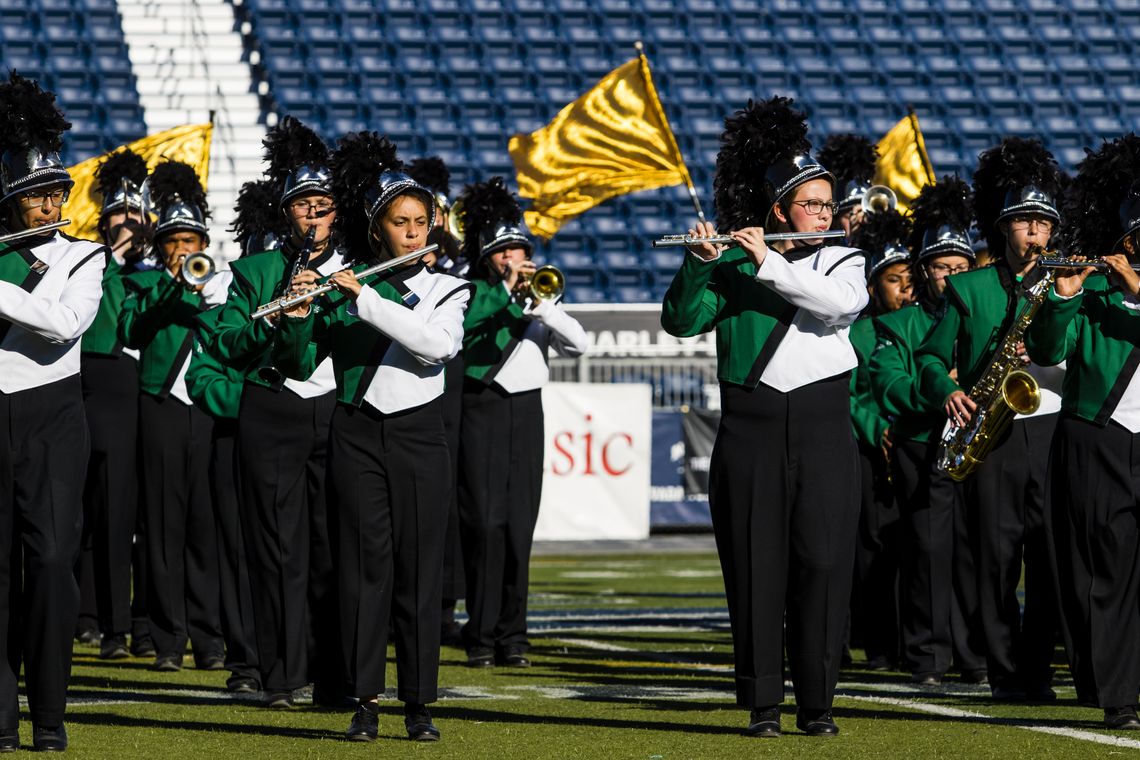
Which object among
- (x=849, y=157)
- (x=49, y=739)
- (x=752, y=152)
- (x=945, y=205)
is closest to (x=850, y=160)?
(x=849, y=157)

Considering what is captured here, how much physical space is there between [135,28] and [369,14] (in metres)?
3.97

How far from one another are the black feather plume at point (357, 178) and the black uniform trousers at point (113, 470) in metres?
2.78

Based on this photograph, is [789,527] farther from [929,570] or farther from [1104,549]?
[929,570]

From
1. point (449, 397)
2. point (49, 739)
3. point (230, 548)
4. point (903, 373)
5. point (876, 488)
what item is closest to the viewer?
point (49, 739)

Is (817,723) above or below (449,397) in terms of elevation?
below

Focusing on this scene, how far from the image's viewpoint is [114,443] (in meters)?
8.87

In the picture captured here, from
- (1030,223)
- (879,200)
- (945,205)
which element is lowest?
(1030,223)

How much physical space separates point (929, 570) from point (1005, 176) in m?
1.89

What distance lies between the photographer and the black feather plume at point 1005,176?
725 cm

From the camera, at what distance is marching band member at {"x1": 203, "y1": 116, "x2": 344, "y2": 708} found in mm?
6875

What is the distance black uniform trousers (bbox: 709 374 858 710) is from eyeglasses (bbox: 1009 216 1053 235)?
139 cm

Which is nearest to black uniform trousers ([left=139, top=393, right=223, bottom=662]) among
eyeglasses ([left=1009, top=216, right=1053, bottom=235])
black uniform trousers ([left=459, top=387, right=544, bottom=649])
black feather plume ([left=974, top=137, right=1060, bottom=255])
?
black uniform trousers ([left=459, top=387, right=544, bottom=649])

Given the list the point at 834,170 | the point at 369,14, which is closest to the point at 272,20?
the point at 369,14

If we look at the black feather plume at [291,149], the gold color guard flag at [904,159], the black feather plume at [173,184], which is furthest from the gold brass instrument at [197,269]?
the gold color guard flag at [904,159]
